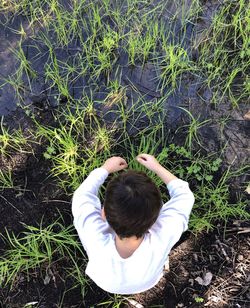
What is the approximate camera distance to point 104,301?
7.54 feet

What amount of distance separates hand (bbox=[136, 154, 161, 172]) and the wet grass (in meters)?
0.17

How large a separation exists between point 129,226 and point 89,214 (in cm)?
36

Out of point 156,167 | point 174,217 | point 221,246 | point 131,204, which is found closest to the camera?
point 131,204

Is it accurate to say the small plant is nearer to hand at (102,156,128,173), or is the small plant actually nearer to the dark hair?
hand at (102,156,128,173)

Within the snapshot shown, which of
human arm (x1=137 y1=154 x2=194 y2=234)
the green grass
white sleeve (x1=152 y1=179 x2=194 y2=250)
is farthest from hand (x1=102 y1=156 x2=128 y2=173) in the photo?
the green grass

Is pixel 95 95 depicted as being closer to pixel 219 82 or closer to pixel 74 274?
pixel 219 82

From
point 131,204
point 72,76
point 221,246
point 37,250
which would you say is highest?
point 131,204

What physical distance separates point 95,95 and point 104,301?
133 cm

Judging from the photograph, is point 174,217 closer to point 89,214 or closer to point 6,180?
point 89,214

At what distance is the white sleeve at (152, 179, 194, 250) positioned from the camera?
1881mm

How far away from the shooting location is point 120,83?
8.77 ft

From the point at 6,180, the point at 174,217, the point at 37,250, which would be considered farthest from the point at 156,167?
the point at 6,180

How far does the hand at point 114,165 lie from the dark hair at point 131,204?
0.54 metres

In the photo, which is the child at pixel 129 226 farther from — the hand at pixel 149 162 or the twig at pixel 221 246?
the twig at pixel 221 246
